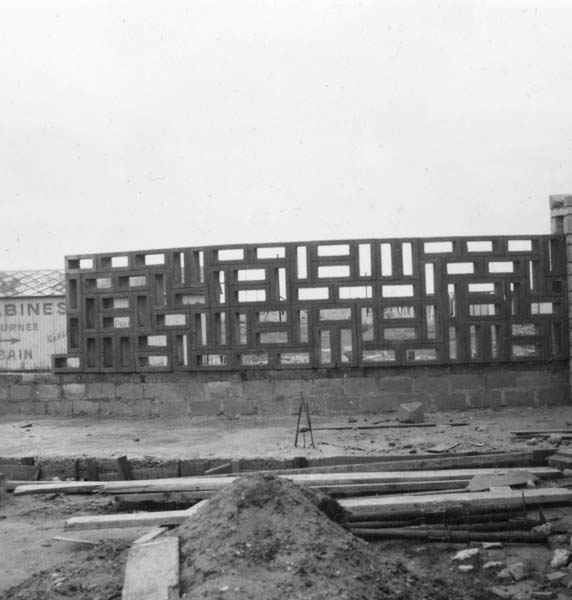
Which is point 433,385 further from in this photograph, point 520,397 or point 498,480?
point 498,480

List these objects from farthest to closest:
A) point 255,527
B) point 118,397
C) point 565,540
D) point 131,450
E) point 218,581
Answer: point 118,397 < point 131,450 < point 565,540 < point 255,527 < point 218,581

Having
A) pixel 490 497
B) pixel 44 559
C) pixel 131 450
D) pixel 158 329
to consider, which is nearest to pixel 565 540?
pixel 490 497

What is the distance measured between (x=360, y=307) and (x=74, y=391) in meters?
4.31

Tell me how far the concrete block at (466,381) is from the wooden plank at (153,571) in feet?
20.6

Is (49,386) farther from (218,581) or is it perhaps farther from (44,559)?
(218,581)

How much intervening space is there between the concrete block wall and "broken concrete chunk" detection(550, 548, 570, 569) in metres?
5.57

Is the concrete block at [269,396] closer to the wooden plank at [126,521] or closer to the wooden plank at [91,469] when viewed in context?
the wooden plank at [91,469]

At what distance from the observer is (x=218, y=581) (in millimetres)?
3676

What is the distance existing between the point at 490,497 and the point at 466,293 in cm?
519

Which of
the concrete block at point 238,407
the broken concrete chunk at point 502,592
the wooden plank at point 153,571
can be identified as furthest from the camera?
the concrete block at point 238,407

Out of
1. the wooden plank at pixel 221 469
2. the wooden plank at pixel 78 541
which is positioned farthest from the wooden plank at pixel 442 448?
the wooden plank at pixel 78 541

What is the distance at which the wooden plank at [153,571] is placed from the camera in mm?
3719

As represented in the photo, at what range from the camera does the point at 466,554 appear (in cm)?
440

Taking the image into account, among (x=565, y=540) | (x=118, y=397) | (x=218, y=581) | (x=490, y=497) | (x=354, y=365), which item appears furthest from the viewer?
(x=118, y=397)
